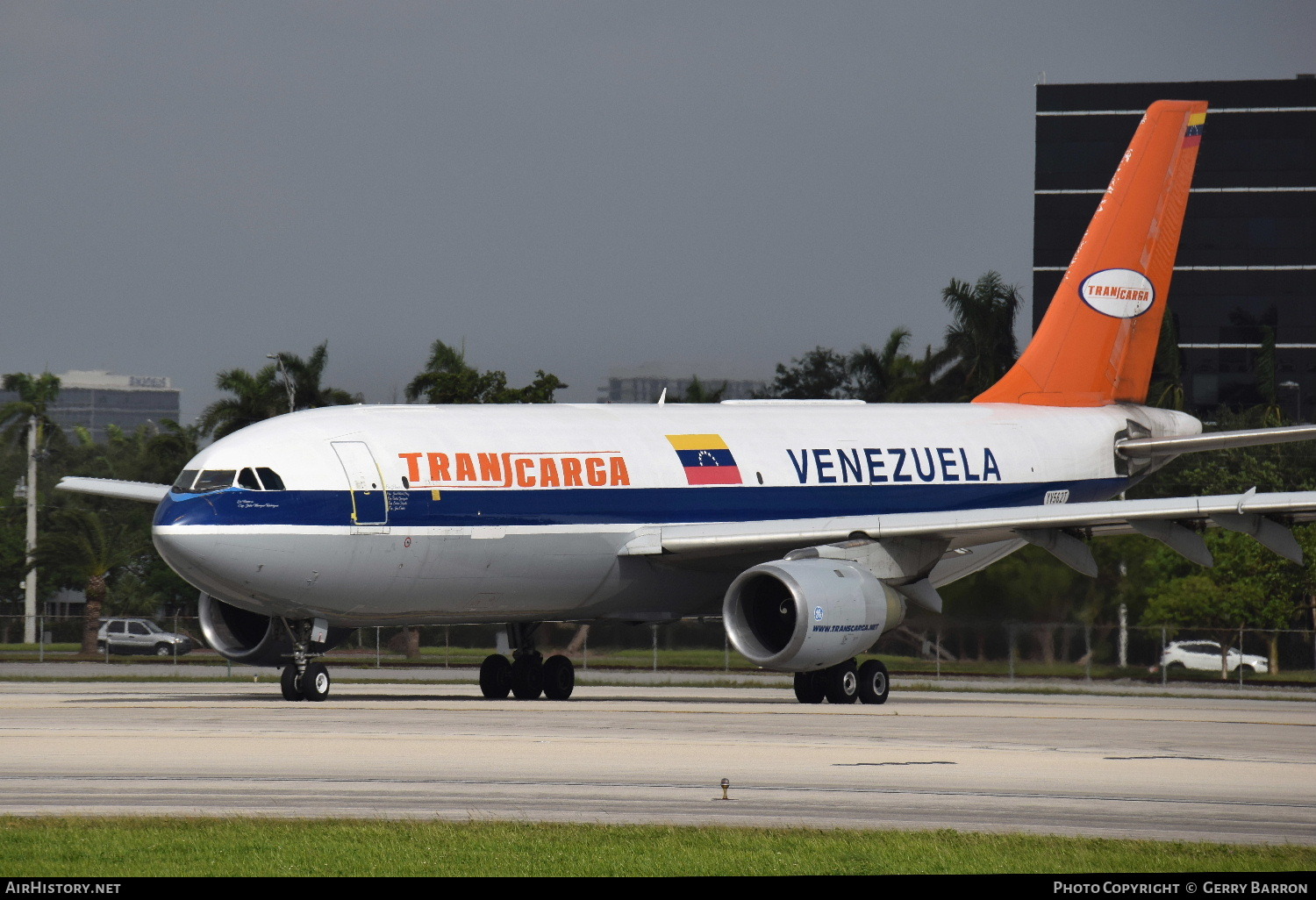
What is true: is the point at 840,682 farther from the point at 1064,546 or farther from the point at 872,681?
the point at 1064,546

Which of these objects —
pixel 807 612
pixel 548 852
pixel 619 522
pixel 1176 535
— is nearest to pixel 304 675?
pixel 619 522

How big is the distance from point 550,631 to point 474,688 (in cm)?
704

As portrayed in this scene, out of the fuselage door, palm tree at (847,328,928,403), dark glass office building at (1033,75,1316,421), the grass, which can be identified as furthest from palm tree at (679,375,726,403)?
the grass

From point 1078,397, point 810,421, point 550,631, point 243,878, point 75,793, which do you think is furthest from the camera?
point 550,631

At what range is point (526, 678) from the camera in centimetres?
2977

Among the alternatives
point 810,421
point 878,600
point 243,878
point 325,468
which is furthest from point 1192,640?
point 243,878

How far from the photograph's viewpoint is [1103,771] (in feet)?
57.9

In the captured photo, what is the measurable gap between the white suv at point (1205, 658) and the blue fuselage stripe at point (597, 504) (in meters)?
4.77

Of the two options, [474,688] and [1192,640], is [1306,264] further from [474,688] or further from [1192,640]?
[474,688]

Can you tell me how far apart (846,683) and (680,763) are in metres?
10.3

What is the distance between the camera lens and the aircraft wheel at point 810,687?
2820 centimetres

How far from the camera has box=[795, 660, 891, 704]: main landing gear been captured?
2797 centimetres

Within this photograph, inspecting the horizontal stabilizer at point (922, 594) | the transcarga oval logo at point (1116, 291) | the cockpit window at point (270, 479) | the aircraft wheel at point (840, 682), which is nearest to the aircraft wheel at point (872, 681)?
the aircraft wheel at point (840, 682)

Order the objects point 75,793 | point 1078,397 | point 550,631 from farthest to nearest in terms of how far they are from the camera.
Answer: point 550,631 < point 1078,397 < point 75,793
